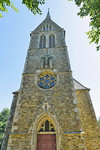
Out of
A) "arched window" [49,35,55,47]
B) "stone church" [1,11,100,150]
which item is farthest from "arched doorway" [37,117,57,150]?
"arched window" [49,35,55,47]

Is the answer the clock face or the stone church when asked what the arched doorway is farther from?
the clock face

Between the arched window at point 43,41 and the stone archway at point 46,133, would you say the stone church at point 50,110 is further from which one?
the arched window at point 43,41

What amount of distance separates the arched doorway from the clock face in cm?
290

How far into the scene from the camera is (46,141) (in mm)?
6402

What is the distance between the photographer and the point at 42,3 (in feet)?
18.8

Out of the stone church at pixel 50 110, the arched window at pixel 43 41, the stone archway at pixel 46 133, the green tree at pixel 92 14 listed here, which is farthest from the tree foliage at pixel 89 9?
the arched window at pixel 43 41

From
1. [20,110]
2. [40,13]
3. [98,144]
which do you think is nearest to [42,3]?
[40,13]

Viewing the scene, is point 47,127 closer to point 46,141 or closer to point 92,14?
point 46,141

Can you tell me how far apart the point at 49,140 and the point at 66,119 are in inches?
67.3

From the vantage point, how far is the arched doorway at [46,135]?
6228 millimetres

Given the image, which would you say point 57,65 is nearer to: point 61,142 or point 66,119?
point 66,119

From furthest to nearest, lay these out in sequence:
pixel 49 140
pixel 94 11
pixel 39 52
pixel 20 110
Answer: pixel 39 52
pixel 20 110
pixel 49 140
pixel 94 11

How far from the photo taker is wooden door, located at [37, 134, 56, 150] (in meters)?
6.18

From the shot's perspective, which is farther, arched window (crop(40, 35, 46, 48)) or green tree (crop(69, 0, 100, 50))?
arched window (crop(40, 35, 46, 48))
